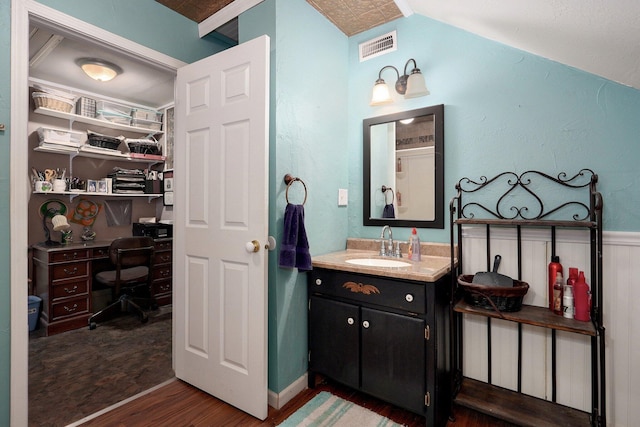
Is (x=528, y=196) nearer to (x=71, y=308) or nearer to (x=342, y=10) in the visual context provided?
(x=342, y=10)

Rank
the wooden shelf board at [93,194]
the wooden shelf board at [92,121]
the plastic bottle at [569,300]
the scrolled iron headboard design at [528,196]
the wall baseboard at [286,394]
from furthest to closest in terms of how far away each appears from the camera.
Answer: the wooden shelf board at [93,194] → the wooden shelf board at [92,121] → the wall baseboard at [286,394] → the scrolled iron headboard design at [528,196] → the plastic bottle at [569,300]

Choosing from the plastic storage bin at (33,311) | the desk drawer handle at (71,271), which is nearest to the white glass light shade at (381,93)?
the desk drawer handle at (71,271)

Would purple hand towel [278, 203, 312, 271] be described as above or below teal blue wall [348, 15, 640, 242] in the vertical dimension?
below

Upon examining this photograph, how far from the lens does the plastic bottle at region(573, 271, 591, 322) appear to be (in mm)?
1410

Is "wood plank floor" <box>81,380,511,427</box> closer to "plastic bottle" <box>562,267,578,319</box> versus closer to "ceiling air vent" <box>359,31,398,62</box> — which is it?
"plastic bottle" <box>562,267,578,319</box>

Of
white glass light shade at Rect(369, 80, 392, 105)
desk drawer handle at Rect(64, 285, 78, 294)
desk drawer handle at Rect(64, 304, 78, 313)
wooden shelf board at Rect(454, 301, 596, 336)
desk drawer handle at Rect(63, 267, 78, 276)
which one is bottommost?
desk drawer handle at Rect(64, 304, 78, 313)

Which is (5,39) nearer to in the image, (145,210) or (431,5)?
(431,5)

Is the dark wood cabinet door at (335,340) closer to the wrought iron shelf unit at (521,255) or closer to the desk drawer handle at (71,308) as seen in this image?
the wrought iron shelf unit at (521,255)

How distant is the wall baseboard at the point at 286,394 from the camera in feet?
5.84

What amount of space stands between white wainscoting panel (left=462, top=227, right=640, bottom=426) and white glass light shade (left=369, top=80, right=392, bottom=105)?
100 centimetres

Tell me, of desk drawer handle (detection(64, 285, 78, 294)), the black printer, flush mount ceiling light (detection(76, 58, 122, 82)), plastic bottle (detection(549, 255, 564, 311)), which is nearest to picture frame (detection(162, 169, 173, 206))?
the black printer

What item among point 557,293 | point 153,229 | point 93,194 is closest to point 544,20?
point 557,293

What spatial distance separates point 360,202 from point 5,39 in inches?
82.3

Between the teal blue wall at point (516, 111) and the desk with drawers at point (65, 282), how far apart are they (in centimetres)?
283
